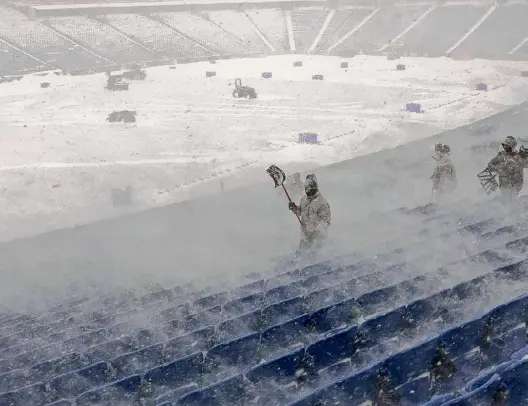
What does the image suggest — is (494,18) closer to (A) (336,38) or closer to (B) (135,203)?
(A) (336,38)

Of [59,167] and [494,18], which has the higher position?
[494,18]

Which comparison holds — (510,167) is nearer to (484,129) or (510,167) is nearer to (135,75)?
(484,129)

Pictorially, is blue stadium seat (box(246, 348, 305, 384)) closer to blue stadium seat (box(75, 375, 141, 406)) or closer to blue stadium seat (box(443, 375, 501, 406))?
blue stadium seat (box(75, 375, 141, 406))

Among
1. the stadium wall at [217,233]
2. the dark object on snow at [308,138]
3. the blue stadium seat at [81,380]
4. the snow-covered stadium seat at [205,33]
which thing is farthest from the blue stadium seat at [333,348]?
the snow-covered stadium seat at [205,33]

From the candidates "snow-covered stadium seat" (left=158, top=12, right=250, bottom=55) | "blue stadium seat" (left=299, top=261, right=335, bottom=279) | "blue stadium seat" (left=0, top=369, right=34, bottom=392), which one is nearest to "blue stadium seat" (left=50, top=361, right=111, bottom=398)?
"blue stadium seat" (left=0, top=369, right=34, bottom=392)

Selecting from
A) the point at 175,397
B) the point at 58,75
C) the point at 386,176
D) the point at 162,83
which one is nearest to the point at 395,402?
the point at 175,397

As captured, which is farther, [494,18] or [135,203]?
[494,18]

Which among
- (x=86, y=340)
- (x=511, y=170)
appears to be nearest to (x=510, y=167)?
(x=511, y=170)

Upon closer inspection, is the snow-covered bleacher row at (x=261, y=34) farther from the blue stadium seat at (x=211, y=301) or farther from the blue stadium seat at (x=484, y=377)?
the blue stadium seat at (x=484, y=377)
